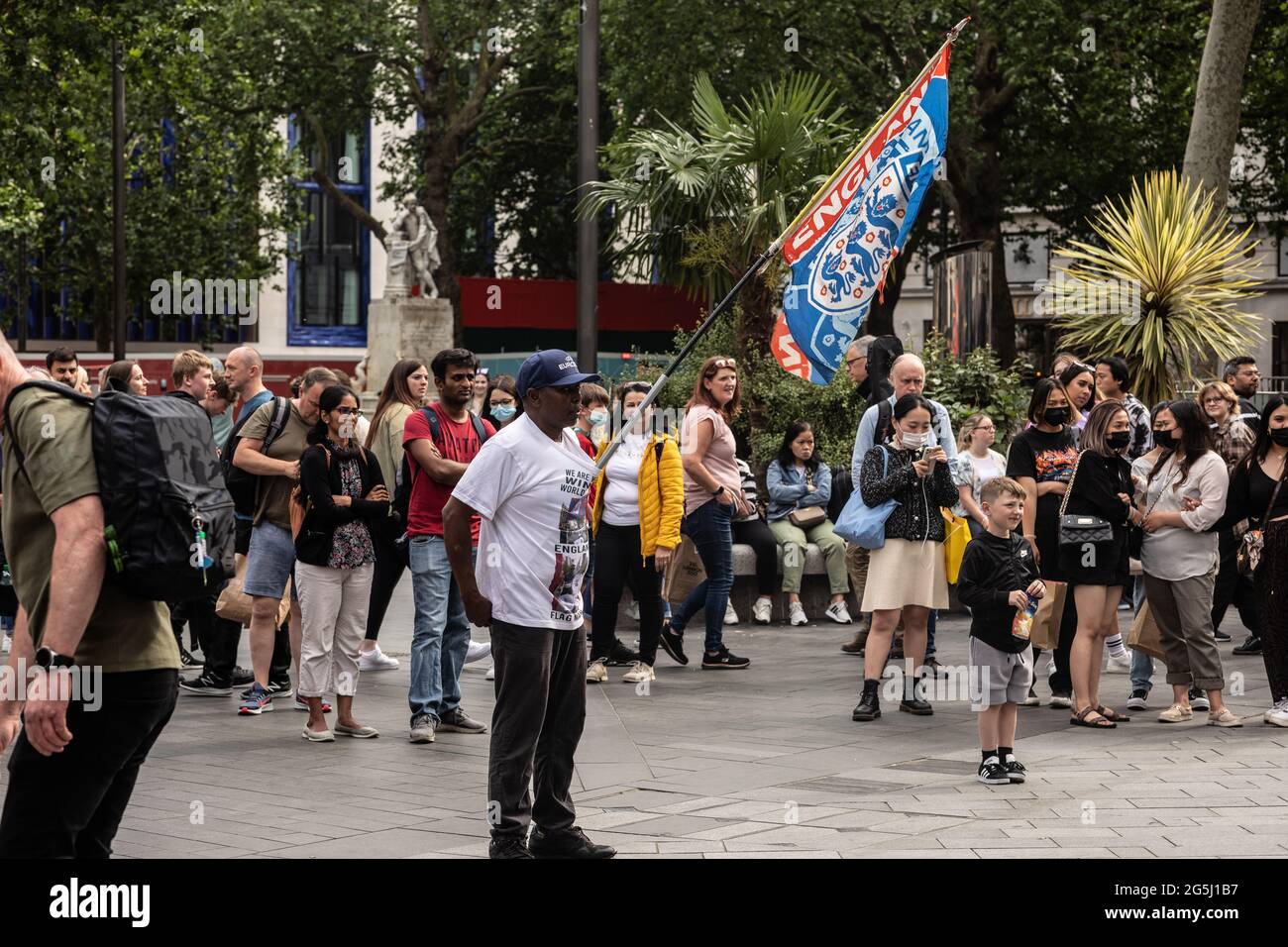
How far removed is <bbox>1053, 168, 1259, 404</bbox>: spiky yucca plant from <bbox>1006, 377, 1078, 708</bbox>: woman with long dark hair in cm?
487

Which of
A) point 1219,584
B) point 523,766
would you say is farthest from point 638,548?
point 523,766

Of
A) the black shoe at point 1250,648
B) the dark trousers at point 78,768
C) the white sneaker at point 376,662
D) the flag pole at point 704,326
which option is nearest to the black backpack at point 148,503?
the dark trousers at point 78,768

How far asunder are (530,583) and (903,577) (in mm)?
3778

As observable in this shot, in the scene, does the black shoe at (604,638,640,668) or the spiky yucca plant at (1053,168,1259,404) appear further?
the spiky yucca plant at (1053,168,1259,404)

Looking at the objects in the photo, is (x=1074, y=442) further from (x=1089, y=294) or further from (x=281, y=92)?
(x=281, y=92)

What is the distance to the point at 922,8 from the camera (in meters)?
27.6

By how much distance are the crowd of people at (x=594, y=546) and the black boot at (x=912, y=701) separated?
0.07 ft

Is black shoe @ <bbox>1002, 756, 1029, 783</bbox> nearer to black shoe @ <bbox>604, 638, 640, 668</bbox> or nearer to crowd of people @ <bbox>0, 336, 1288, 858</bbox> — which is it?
crowd of people @ <bbox>0, 336, 1288, 858</bbox>

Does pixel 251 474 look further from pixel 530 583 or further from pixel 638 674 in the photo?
pixel 530 583

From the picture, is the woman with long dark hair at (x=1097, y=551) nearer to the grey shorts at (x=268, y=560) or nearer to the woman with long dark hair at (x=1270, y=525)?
the woman with long dark hair at (x=1270, y=525)

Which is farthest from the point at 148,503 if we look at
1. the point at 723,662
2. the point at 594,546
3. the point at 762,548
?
the point at 762,548

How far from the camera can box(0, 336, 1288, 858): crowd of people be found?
5984 mm

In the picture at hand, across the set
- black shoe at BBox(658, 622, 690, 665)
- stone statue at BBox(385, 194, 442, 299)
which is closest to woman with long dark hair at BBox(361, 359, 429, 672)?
black shoe at BBox(658, 622, 690, 665)

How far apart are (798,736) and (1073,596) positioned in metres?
1.94
